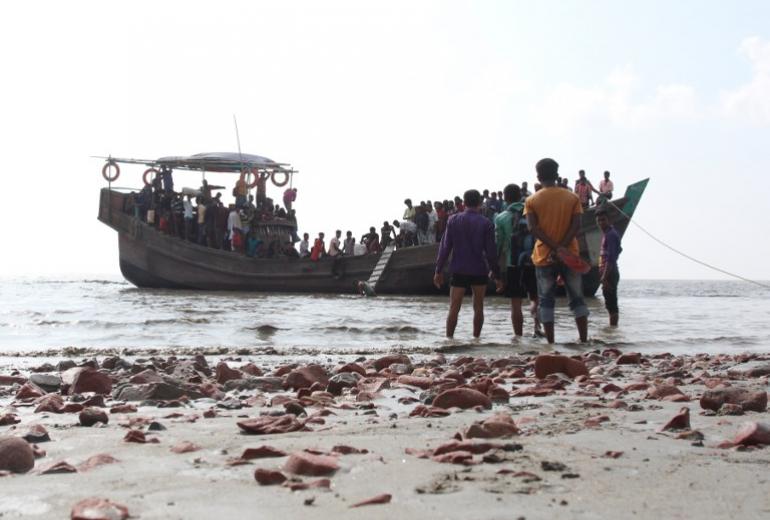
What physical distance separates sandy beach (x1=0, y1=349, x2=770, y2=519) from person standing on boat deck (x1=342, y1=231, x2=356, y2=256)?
2105 cm

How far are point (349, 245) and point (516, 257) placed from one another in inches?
677

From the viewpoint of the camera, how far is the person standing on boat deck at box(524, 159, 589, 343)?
279 inches

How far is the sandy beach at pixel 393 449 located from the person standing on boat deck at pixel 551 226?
8.83ft

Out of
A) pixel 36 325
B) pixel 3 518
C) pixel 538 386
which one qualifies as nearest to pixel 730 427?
pixel 538 386

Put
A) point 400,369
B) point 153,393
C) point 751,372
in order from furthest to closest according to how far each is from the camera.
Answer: point 400,369
point 751,372
point 153,393

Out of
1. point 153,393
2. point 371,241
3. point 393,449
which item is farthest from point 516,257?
point 371,241

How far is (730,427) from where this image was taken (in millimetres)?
2887

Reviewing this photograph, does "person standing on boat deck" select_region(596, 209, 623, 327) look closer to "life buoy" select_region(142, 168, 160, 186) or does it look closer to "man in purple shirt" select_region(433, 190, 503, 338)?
"man in purple shirt" select_region(433, 190, 503, 338)

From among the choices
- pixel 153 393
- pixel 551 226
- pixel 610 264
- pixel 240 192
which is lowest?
pixel 153 393

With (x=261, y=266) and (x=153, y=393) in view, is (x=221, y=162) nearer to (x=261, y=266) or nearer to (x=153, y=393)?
(x=261, y=266)

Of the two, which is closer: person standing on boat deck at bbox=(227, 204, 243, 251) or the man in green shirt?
the man in green shirt

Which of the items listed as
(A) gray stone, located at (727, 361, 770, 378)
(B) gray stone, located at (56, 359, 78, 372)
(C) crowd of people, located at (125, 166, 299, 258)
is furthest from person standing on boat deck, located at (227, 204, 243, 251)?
(A) gray stone, located at (727, 361, 770, 378)

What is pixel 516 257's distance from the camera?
8.66m

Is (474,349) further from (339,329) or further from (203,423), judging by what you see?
(203,423)
